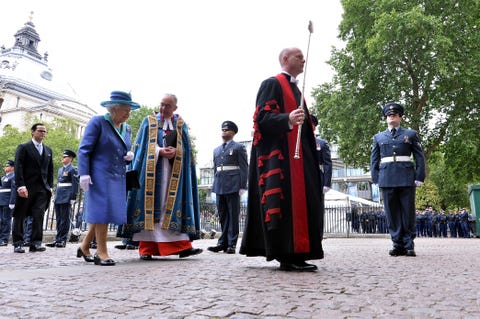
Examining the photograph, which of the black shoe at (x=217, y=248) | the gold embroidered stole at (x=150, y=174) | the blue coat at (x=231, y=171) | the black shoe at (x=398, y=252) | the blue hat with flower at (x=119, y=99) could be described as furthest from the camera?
the blue coat at (x=231, y=171)

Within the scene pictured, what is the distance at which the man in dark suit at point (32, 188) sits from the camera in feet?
25.3

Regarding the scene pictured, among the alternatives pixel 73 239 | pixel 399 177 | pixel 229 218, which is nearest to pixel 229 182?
pixel 229 218

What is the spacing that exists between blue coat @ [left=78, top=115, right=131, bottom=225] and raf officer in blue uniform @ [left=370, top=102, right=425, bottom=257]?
4.19 m

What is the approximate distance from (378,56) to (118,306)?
21868mm

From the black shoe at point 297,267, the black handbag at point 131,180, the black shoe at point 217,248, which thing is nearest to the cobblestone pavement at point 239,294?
the black shoe at point 297,267

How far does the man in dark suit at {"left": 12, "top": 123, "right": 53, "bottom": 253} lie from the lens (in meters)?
7.70

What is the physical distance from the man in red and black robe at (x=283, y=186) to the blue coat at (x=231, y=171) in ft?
10.7

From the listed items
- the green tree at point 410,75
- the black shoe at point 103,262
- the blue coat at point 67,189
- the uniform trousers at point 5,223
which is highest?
the green tree at point 410,75

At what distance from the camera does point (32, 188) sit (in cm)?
787

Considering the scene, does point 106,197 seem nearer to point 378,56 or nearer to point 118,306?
point 118,306

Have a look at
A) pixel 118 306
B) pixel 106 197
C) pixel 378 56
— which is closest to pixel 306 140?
pixel 106 197

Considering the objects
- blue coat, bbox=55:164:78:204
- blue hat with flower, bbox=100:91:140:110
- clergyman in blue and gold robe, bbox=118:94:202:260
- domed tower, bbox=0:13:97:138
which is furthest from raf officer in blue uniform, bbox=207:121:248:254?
domed tower, bbox=0:13:97:138

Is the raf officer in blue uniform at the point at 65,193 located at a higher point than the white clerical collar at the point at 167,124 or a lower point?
lower

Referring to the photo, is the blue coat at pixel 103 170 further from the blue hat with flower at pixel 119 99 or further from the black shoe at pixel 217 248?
the black shoe at pixel 217 248
